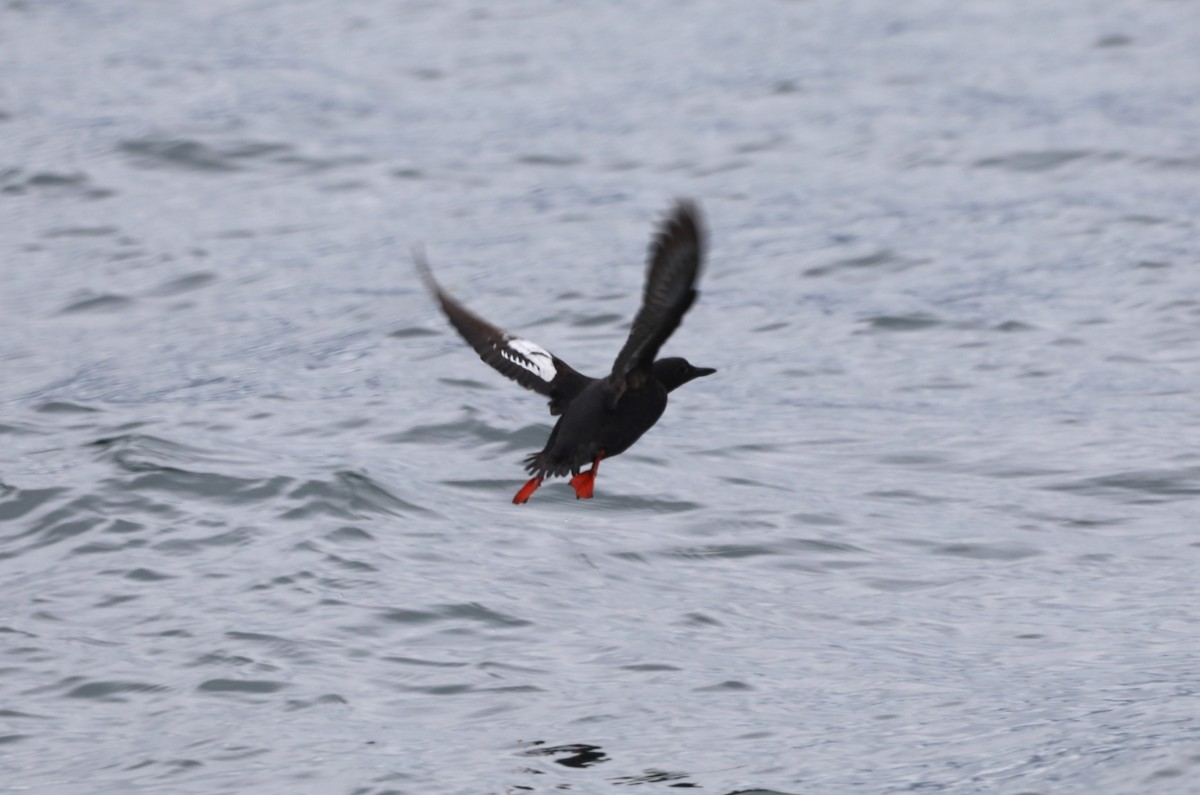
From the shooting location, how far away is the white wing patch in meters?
7.96

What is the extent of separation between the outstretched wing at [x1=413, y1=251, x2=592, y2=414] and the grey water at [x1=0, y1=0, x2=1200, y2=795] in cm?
87

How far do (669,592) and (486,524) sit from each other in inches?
47.0

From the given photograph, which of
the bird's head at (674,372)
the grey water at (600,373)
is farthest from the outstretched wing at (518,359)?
the grey water at (600,373)

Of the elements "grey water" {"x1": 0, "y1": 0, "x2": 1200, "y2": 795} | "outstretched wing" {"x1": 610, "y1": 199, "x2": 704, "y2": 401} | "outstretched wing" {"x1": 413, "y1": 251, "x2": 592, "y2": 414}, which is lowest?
"grey water" {"x1": 0, "y1": 0, "x2": 1200, "y2": 795}

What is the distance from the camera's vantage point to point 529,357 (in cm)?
808

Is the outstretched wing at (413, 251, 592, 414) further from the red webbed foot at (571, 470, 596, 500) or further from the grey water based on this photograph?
the grey water

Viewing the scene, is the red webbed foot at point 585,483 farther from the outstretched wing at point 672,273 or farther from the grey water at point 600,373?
the outstretched wing at point 672,273

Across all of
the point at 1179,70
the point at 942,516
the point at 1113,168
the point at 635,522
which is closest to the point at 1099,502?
the point at 942,516

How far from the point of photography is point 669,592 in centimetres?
811

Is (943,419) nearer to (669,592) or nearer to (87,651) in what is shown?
(669,592)

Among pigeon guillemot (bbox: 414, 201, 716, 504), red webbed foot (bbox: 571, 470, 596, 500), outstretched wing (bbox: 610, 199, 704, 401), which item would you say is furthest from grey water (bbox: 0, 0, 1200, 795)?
outstretched wing (bbox: 610, 199, 704, 401)

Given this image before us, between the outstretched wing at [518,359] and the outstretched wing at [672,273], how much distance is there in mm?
1376

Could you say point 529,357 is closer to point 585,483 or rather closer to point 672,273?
point 585,483

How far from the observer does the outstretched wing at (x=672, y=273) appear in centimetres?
614
